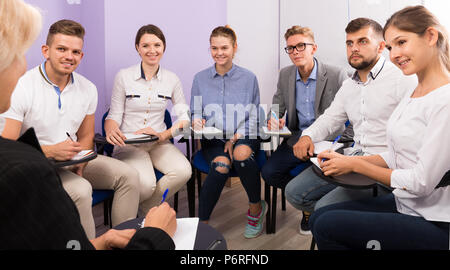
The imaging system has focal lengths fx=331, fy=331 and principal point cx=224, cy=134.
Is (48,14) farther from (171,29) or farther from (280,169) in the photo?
(280,169)

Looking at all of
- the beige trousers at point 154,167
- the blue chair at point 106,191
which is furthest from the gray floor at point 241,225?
the beige trousers at point 154,167

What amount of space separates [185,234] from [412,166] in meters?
0.92

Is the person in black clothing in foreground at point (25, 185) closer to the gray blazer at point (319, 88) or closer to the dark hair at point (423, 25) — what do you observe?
the dark hair at point (423, 25)

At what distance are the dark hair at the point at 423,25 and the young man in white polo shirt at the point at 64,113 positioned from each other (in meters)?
1.63

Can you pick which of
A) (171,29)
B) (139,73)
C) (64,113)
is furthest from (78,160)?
(171,29)

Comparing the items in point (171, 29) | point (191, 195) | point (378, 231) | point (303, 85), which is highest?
point (171, 29)

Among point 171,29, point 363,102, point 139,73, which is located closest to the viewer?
point 363,102

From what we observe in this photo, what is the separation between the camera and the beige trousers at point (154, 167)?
7.20ft

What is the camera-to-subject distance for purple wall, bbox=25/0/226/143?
2504 millimetres

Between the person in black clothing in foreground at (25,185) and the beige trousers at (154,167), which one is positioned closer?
the person in black clothing in foreground at (25,185)

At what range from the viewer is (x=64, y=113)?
200 cm

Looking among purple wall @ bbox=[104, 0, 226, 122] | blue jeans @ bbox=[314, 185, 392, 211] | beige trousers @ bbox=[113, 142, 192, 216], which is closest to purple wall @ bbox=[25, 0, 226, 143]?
purple wall @ bbox=[104, 0, 226, 122]

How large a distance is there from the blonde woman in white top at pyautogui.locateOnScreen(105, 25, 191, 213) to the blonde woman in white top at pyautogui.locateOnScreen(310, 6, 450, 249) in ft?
3.98
